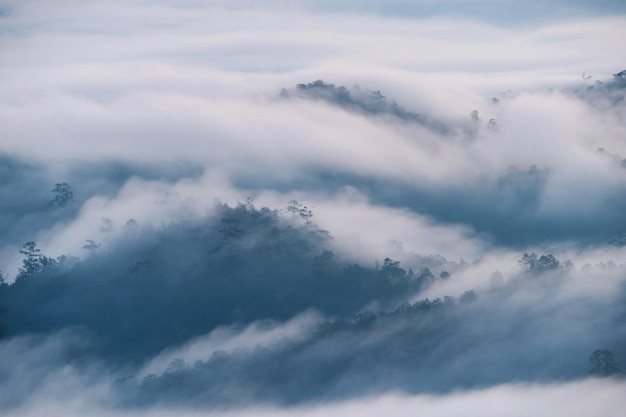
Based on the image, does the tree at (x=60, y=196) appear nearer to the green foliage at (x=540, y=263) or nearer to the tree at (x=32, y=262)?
the tree at (x=32, y=262)

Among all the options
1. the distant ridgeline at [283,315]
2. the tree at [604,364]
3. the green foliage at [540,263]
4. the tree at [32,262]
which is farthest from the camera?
the tree at [32,262]

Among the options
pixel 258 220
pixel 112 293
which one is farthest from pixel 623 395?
pixel 112 293

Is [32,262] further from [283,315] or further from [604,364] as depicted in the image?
[604,364]

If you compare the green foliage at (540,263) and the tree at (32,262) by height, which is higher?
the tree at (32,262)

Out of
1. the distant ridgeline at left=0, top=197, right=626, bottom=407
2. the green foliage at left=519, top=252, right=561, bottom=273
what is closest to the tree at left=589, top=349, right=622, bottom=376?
the distant ridgeline at left=0, top=197, right=626, bottom=407

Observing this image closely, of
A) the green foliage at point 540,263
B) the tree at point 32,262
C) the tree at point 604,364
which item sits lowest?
the tree at point 604,364

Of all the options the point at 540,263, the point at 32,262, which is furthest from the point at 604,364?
the point at 32,262

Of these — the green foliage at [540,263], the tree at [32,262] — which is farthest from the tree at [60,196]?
the green foliage at [540,263]

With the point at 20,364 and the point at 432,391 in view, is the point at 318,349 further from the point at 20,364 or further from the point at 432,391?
the point at 20,364

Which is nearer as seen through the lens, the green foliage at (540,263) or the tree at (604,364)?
the tree at (604,364)
